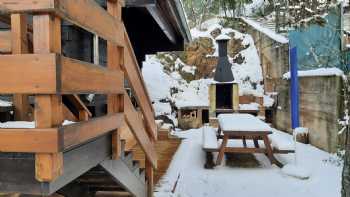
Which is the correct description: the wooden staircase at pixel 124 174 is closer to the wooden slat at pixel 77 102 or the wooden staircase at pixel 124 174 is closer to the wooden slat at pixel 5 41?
the wooden slat at pixel 77 102

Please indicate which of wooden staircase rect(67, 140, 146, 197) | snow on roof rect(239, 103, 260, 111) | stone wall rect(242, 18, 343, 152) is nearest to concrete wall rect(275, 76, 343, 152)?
stone wall rect(242, 18, 343, 152)

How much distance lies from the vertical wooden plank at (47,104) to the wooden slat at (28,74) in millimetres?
33

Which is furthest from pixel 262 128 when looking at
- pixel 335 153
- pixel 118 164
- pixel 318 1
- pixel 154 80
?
pixel 154 80

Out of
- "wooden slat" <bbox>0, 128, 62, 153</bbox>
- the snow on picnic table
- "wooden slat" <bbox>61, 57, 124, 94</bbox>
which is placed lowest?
the snow on picnic table

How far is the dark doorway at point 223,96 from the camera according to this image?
11297mm

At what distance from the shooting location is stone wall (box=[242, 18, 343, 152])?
586 centimetres

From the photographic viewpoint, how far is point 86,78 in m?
1.54

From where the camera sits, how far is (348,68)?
590cm

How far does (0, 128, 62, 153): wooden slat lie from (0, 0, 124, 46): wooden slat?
49 cm

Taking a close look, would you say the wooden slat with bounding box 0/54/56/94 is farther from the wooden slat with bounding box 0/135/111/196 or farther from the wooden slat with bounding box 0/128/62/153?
the wooden slat with bounding box 0/135/111/196

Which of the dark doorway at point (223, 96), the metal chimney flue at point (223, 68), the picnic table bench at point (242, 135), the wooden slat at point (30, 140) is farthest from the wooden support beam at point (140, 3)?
the dark doorway at point (223, 96)

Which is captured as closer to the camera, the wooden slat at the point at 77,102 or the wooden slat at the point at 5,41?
the wooden slat at the point at 5,41

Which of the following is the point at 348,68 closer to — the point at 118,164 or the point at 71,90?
the point at 118,164

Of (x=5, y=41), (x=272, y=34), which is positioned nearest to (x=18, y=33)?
(x=5, y=41)
